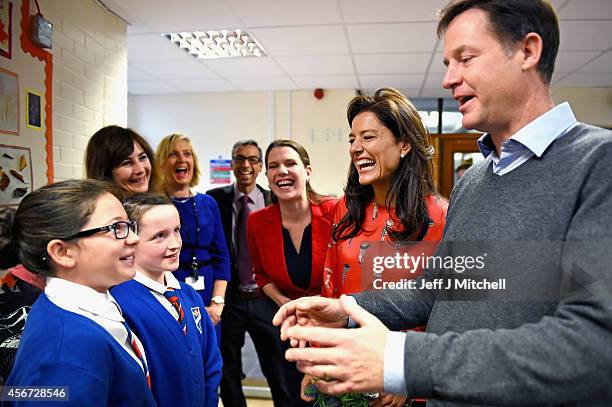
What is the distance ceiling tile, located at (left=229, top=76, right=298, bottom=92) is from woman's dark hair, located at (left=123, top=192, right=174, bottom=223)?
3.73 m

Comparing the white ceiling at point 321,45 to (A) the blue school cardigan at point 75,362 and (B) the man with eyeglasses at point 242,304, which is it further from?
(A) the blue school cardigan at point 75,362

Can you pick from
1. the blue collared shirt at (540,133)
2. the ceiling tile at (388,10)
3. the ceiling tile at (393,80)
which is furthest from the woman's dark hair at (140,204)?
the ceiling tile at (393,80)

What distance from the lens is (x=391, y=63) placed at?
4.59m

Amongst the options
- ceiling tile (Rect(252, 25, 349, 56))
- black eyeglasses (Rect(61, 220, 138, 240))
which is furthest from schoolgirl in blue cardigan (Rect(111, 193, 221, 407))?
ceiling tile (Rect(252, 25, 349, 56))

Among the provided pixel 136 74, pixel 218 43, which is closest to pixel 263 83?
pixel 218 43

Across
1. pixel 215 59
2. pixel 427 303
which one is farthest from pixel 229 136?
pixel 427 303

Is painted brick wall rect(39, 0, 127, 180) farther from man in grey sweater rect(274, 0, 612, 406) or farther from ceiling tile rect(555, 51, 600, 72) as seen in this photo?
ceiling tile rect(555, 51, 600, 72)

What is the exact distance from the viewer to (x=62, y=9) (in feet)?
8.82

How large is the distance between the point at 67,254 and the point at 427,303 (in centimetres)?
94

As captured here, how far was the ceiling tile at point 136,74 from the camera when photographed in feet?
15.8

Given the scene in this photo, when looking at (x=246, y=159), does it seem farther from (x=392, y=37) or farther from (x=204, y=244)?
(x=392, y=37)

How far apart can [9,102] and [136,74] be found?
3093 mm

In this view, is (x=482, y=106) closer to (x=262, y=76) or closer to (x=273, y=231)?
(x=273, y=231)

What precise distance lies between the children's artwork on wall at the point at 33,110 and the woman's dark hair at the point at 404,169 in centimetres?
174
